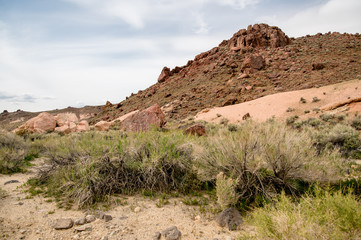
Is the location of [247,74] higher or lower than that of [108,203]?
higher

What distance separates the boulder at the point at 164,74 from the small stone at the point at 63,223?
47648 mm

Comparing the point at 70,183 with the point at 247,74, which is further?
the point at 247,74

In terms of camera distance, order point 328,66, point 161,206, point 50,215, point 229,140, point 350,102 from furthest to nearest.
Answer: point 328,66 → point 350,102 → point 229,140 → point 161,206 → point 50,215

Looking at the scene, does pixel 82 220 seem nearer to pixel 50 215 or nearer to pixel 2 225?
pixel 50 215

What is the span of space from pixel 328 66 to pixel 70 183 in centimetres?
3430

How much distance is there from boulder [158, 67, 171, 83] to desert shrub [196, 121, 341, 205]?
47035 mm

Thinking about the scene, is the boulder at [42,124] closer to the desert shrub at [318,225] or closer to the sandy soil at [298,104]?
the sandy soil at [298,104]

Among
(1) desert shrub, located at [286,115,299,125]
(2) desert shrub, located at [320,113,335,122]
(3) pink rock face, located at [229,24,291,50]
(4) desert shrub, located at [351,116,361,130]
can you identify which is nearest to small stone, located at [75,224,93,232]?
(4) desert shrub, located at [351,116,361,130]

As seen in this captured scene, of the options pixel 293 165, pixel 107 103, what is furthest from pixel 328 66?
pixel 107 103

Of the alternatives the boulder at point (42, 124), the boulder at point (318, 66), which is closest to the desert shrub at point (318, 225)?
the boulder at point (42, 124)

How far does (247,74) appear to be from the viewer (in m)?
31.8

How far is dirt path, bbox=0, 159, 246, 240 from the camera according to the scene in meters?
A: 2.75

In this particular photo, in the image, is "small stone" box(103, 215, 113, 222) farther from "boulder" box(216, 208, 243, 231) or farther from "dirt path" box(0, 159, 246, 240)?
"boulder" box(216, 208, 243, 231)

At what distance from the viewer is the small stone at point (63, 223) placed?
9.56 ft
